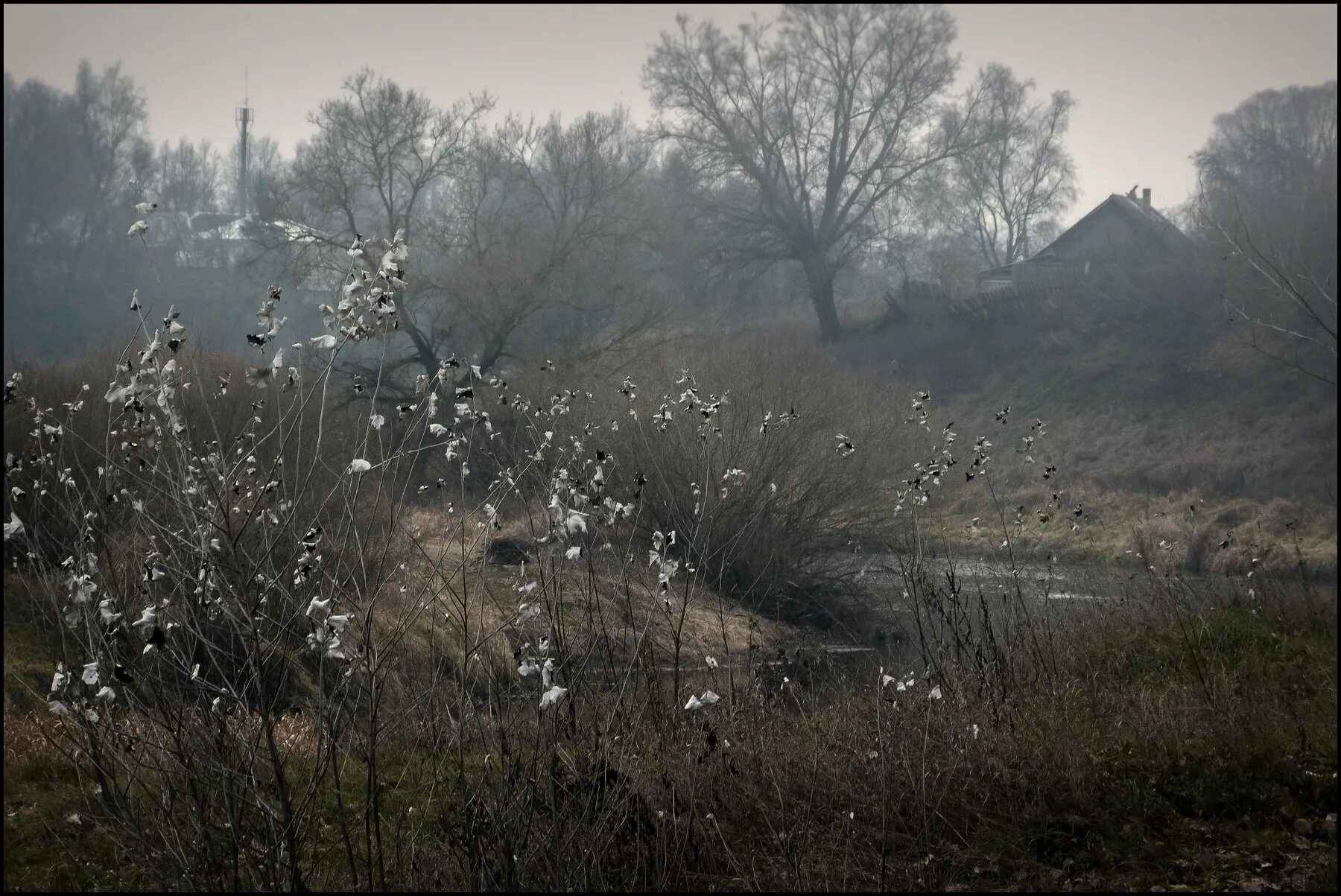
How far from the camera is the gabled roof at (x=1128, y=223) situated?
3381 centimetres

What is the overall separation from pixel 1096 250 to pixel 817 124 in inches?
402

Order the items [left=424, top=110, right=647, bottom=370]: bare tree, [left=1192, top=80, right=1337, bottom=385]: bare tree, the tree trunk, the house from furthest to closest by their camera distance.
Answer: the tree trunk < the house < [left=424, top=110, right=647, bottom=370]: bare tree < [left=1192, top=80, right=1337, bottom=385]: bare tree

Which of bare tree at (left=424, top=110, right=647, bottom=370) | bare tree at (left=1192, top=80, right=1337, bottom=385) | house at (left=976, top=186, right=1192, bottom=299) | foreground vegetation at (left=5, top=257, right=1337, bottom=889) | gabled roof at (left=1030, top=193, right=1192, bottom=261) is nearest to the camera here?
foreground vegetation at (left=5, top=257, right=1337, bottom=889)

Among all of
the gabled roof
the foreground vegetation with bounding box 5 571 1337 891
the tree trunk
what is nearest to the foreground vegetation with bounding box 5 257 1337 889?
the foreground vegetation with bounding box 5 571 1337 891

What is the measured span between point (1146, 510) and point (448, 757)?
18233mm

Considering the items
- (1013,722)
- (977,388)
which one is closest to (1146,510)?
(977,388)

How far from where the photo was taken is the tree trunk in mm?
37031

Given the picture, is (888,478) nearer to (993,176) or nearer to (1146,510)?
(1146,510)

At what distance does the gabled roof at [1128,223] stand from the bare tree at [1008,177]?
122 centimetres

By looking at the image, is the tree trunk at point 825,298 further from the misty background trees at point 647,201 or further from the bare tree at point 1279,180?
the bare tree at point 1279,180

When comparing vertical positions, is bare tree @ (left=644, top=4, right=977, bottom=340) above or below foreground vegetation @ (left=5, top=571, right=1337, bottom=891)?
above

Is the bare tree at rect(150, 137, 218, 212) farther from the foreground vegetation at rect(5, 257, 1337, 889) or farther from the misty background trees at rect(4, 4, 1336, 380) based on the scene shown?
the foreground vegetation at rect(5, 257, 1337, 889)

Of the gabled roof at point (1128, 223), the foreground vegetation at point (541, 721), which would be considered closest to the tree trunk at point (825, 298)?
the gabled roof at point (1128, 223)

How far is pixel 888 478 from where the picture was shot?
17.1 m
